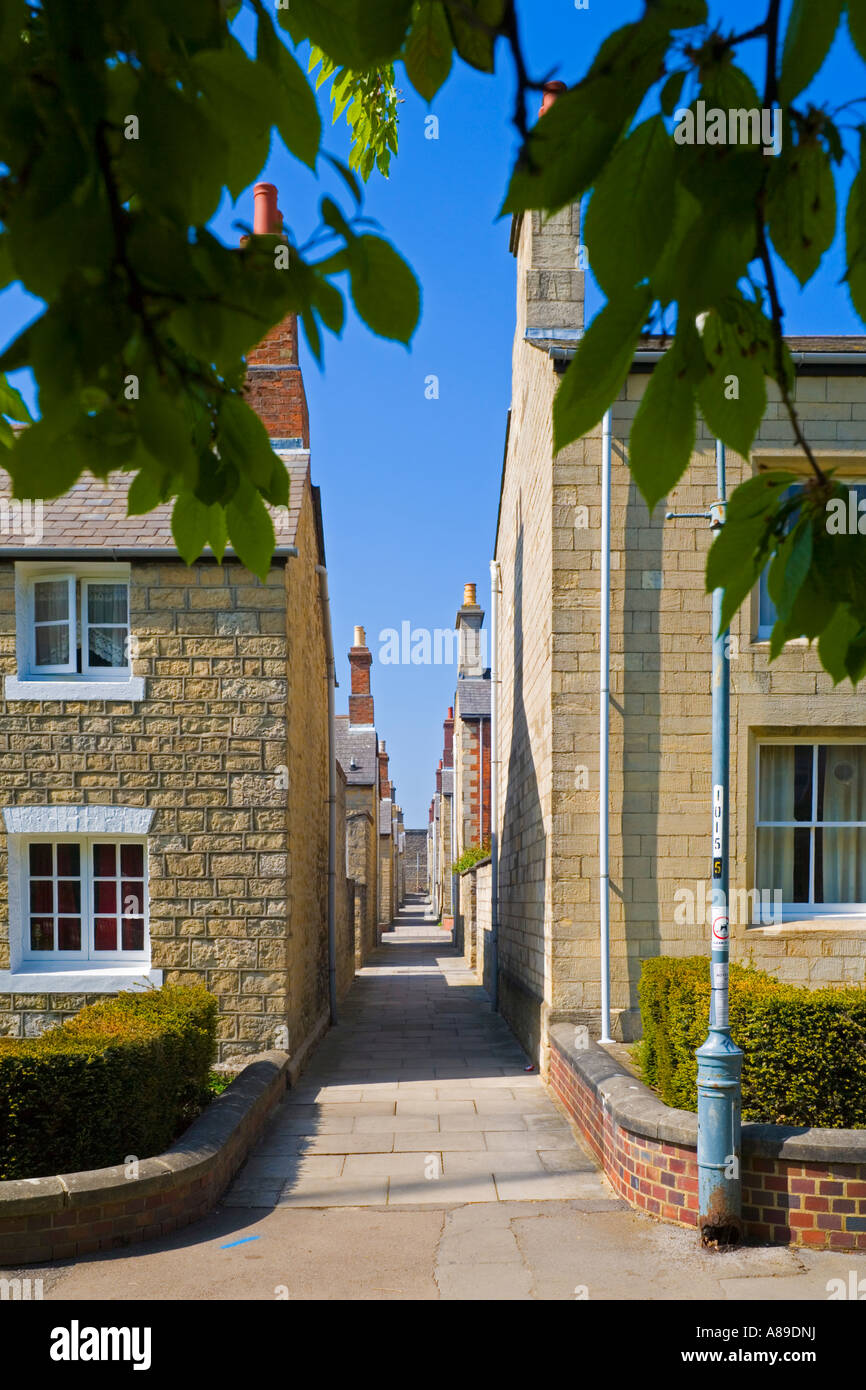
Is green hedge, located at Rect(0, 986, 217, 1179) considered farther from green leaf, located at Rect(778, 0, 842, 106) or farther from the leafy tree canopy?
green leaf, located at Rect(778, 0, 842, 106)

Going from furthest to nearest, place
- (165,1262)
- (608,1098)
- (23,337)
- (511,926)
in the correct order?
(511,926), (608,1098), (165,1262), (23,337)

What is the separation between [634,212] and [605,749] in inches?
336

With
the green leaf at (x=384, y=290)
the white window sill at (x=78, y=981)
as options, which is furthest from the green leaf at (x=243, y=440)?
the white window sill at (x=78, y=981)

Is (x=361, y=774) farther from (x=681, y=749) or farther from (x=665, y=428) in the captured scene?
(x=665, y=428)

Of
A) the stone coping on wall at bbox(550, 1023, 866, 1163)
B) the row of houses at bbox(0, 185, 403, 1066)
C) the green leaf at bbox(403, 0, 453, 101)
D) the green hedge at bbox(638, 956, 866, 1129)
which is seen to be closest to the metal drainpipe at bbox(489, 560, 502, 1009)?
the row of houses at bbox(0, 185, 403, 1066)

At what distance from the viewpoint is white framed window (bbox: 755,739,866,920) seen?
9773mm

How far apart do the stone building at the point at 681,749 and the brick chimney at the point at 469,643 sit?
2207 cm

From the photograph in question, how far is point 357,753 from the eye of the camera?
33000mm

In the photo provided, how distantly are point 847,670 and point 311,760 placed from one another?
38.2ft

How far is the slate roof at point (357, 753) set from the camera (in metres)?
31.9

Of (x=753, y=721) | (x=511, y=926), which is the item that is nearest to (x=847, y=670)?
(x=753, y=721)

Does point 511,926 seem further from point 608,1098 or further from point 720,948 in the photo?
point 720,948

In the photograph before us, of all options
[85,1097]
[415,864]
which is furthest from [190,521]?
[415,864]

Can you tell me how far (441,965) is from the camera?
82.6 feet
